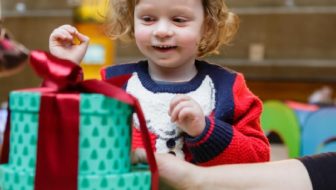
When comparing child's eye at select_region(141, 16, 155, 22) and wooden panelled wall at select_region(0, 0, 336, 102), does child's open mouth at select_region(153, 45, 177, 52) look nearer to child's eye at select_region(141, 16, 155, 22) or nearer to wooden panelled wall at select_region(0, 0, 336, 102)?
child's eye at select_region(141, 16, 155, 22)

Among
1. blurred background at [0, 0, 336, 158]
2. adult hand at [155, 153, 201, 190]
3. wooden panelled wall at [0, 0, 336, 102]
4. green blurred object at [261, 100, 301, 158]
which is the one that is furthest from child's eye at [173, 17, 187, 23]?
wooden panelled wall at [0, 0, 336, 102]

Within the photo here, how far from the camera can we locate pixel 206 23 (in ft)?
3.68

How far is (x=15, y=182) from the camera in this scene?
27.7 inches

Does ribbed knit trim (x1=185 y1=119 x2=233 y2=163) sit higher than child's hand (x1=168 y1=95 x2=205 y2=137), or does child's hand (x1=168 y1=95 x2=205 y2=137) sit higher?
child's hand (x1=168 y1=95 x2=205 y2=137)

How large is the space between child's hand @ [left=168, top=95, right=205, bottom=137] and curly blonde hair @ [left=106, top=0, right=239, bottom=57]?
290 millimetres

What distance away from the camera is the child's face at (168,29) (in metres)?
0.98

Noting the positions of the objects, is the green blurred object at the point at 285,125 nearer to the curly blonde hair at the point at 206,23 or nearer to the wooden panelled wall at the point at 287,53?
the curly blonde hair at the point at 206,23

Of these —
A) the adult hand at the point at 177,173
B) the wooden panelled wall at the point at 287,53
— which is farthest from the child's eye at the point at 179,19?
the wooden panelled wall at the point at 287,53

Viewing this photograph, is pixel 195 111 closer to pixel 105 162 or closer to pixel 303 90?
pixel 105 162

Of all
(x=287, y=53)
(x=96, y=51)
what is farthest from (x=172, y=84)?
(x=96, y=51)

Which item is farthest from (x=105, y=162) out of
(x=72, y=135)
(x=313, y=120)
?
(x=313, y=120)

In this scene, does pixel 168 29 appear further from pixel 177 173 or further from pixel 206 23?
pixel 177 173

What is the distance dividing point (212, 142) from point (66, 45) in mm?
295

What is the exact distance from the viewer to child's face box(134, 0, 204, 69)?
0.98m
